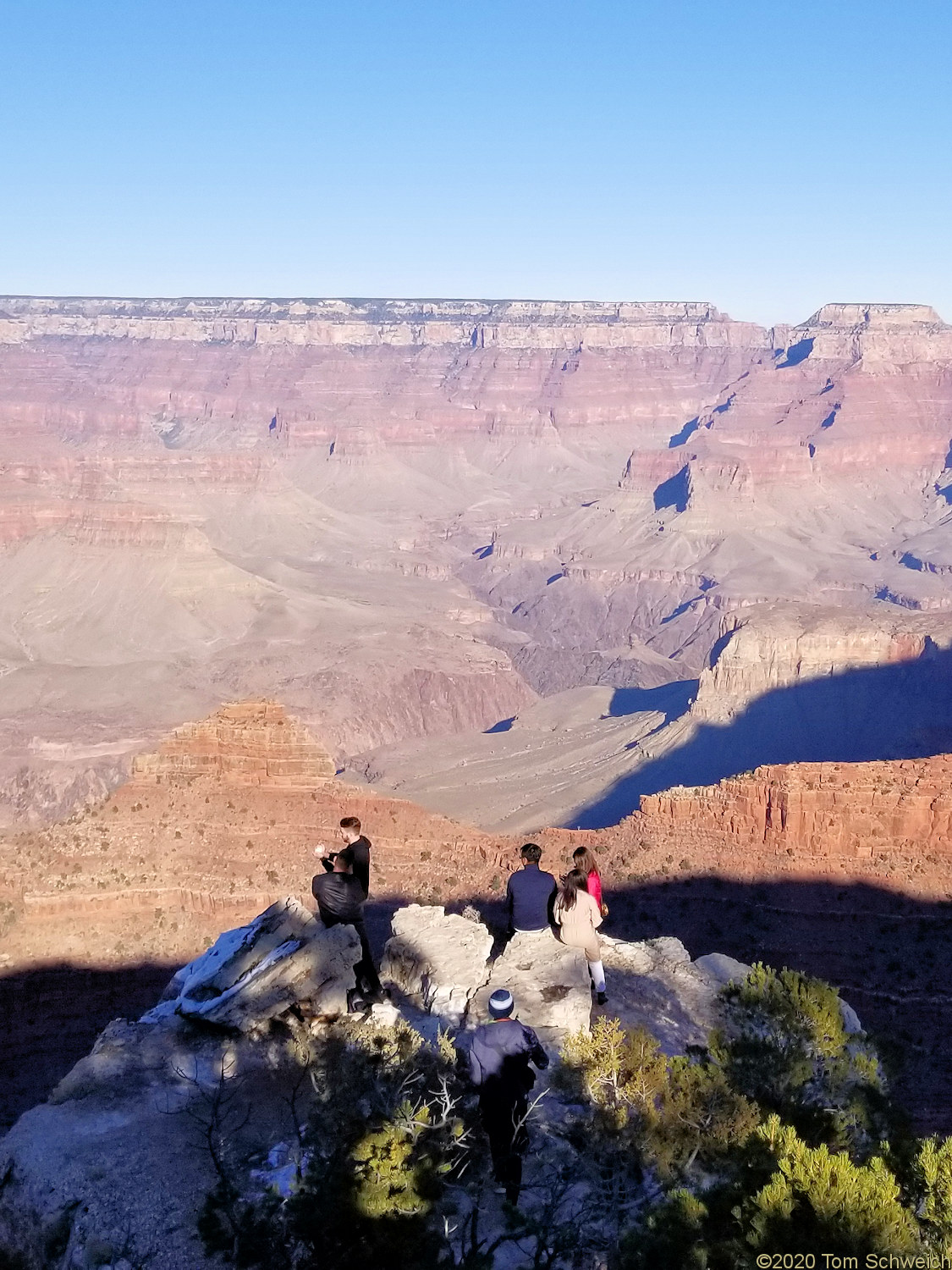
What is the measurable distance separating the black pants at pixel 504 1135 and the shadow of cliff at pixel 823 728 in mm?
47624

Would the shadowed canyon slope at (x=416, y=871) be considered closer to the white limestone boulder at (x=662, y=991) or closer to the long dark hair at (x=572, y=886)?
the white limestone boulder at (x=662, y=991)

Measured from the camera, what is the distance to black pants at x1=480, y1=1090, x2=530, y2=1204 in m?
9.74

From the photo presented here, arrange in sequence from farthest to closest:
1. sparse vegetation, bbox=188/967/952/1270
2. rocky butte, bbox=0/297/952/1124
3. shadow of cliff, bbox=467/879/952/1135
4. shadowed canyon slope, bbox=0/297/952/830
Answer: shadowed canyon slope, bbox=0/297/952/830 → rocky butte, bbox=0/297/952/1124 → shadow of cliff, bbox=467/879/952/1135 → sparse vegetation, bbox=188/967/952/1270

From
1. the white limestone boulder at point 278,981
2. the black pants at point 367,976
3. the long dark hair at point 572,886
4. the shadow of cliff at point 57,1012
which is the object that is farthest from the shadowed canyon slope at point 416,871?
the long dark hair at point 572,886

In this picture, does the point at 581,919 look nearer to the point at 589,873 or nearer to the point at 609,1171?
the point at 589,873

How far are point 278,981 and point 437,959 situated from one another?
→ 2.27 meters

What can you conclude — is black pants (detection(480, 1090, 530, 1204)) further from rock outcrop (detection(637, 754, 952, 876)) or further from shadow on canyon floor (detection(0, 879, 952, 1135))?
rock outcrop (detection(637, 754, 952, 876))

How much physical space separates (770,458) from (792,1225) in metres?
159

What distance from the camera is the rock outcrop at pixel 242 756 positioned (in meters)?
28.6

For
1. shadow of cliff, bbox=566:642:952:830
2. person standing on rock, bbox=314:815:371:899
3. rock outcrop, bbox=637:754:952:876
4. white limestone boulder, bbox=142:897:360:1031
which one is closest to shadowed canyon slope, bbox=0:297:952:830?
shadow of cliff, bbox=566:642:952:830

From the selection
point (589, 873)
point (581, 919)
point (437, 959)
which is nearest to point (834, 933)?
point (437, 959)

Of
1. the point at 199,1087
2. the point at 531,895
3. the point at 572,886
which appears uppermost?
the point at 572,886

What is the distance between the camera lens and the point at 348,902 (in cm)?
1321

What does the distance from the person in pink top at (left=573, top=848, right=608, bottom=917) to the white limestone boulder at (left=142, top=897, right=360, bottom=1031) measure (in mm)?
2802
